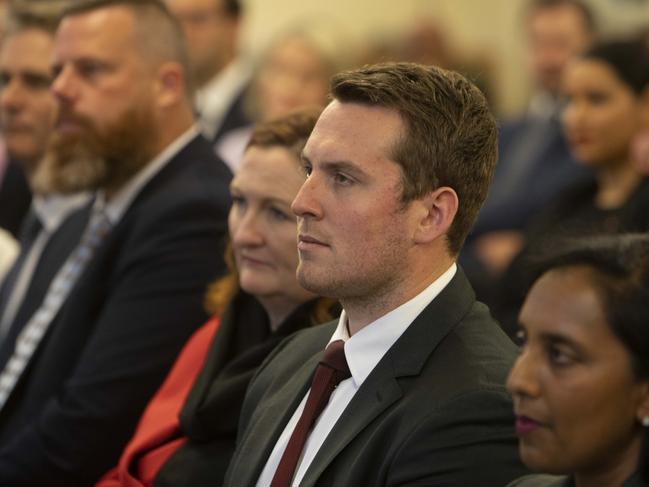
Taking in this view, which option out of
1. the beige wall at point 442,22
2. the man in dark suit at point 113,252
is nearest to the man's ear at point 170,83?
the man in dark suit at point 113,252

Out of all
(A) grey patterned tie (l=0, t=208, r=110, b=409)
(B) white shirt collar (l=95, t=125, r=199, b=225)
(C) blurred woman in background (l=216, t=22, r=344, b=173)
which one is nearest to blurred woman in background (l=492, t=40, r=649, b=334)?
(B) white shirt collar (l=95, t=125, r=199, b=225)

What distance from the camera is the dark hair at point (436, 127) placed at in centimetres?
206

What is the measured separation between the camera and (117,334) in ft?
9.86

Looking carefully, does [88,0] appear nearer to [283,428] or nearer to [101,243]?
[101,243]

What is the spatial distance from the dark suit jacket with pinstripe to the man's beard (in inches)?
4.4

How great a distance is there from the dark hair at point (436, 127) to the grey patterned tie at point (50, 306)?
4.59 feet

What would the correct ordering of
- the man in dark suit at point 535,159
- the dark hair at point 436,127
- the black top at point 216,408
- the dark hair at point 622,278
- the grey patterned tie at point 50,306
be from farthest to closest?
the man in dark suit at point 535,159
the grey patterned tie at point 50,306
the black top at point 216,408
the dark hair at point 436,127
the dark hair at point 622,278

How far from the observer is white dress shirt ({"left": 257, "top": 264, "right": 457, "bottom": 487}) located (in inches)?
81.6

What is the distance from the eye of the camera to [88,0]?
11.7 feet

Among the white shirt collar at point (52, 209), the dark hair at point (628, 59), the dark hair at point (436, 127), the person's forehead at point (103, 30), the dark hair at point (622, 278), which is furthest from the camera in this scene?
the dark hair at point (628, 59)

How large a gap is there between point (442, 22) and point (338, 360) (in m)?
7.29

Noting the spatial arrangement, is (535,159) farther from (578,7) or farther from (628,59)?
(628,59)

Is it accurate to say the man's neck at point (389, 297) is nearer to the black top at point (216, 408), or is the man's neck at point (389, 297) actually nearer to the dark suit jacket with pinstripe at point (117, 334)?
the black top at point (216, 408)

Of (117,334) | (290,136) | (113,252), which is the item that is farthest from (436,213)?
(113,252)
